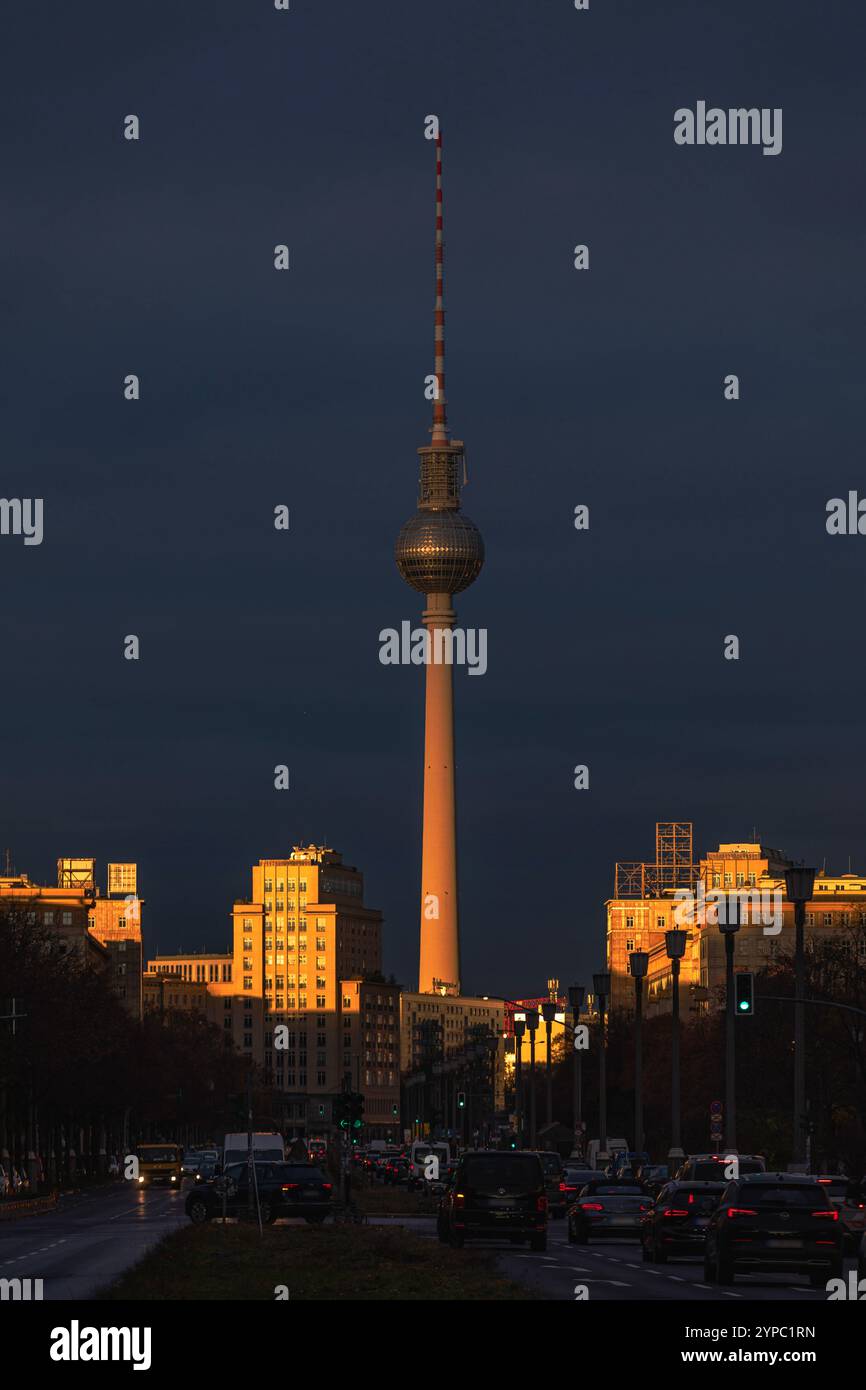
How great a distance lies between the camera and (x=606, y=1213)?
59.2 meters

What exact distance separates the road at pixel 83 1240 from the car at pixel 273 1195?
113 cm

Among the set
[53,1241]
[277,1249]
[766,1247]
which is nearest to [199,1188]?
[53,1241]

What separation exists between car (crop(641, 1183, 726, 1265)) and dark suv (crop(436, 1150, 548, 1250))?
2938mm

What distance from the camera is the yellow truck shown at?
421 ft

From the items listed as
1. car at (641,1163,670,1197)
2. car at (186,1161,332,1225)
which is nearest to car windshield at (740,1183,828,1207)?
car at (641,1163,670,1197)

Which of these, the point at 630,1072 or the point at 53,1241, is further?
the point at 630,1072

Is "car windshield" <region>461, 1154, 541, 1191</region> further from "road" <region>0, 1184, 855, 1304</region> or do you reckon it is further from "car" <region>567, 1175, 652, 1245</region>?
"car" <region>567, 1175, 652, 1245</region>

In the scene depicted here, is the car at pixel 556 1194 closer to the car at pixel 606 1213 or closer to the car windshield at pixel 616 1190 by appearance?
the car windshield at pixel 616 1190

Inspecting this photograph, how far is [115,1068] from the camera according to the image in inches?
5246

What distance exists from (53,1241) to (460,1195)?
10.2 meters

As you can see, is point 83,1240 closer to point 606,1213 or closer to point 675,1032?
point 606,1213

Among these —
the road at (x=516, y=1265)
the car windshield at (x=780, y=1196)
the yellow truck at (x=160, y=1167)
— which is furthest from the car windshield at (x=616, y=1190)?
the yellow truck at (x=160, y=1167)
